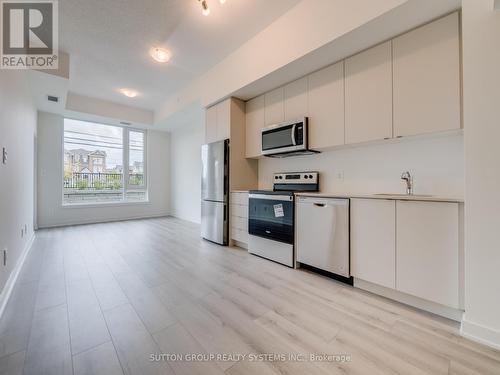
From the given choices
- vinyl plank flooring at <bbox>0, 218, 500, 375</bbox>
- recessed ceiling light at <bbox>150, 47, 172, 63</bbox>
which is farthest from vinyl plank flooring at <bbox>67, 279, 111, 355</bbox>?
recessed ceiling light at <bbox>150, 47, 172, 63</bbox>

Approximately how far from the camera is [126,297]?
1.94 m

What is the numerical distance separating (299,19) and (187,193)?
464cm

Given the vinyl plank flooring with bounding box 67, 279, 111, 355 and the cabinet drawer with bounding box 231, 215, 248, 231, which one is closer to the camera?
the vinyl plank flooring with bounding box 67, 279, 111, 355

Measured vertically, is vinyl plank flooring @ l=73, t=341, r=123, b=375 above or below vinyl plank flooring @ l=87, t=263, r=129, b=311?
below

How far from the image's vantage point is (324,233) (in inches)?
92.2

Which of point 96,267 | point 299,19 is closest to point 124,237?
point 96,267

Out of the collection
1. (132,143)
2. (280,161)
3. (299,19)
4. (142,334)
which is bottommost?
(142,334)

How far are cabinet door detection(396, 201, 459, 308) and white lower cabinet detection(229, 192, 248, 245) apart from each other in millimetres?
1986

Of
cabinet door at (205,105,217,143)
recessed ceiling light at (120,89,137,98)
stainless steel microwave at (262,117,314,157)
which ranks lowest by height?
stainless steel microwave at (262,117,314,157)

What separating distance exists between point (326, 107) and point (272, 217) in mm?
1497

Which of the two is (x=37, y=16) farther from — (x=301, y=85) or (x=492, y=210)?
(x=492, y=210)

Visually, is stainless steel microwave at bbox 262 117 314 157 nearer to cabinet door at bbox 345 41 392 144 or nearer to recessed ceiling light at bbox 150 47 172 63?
cabinet door at bbox 345 41 392 144

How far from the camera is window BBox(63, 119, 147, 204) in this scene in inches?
210

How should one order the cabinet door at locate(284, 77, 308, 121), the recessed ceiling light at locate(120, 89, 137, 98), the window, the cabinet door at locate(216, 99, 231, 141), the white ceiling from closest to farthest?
the white ceiling < the cabinet door at locate(284, 77, 308, 121) < the cabinet door at locate(216, 99, 231, 141) < the recessed ceiling light at locate(120, 89, 137, 98) < the window
